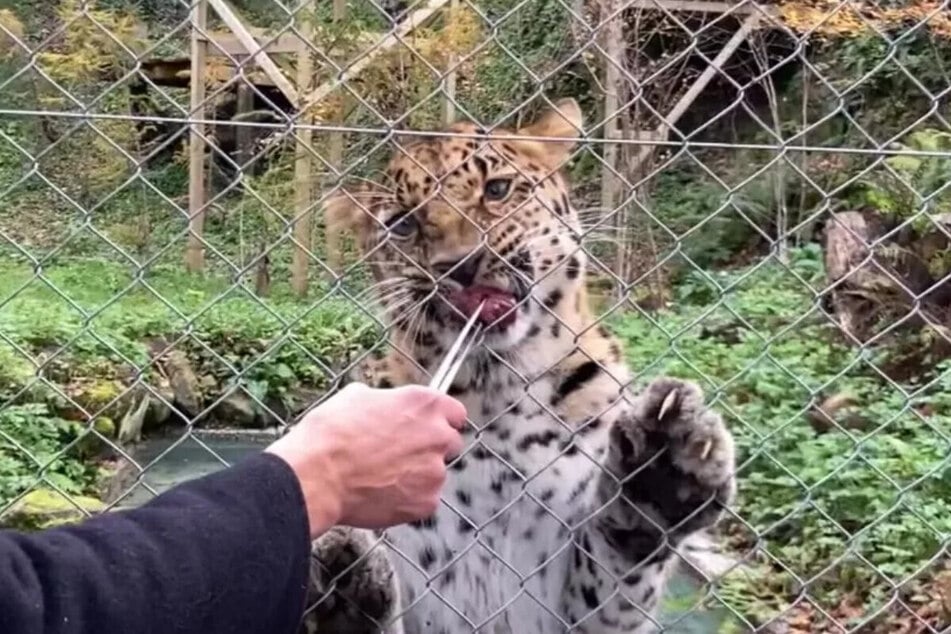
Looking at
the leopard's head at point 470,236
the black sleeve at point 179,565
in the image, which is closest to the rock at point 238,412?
the leopard's head at point 470,236

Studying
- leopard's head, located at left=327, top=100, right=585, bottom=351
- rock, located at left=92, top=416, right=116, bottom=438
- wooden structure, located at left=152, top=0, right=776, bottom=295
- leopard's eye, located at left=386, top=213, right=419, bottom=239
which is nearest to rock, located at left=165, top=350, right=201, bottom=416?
rock, located at left=92, top=416, right=116, bottom=438

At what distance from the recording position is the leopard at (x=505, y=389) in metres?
2.88

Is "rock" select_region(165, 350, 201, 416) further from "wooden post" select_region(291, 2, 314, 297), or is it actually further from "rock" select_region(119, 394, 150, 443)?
"wooden post" select_region(291, 2, 314, 297)

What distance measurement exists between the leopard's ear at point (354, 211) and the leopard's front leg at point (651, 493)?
0.80 meters

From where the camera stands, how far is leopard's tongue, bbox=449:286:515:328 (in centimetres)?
286

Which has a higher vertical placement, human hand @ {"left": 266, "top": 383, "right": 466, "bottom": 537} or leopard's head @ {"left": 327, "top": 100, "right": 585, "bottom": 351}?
human hand @ {"left": 266, "top": 383, "right": 466, "bottom": 537}

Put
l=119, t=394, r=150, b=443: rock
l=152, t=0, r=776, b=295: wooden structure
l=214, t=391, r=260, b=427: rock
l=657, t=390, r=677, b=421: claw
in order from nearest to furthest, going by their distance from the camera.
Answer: l=657, t=390, r=677, b=421: claw → l=152, t=0, r=776, b=295: wooden structure → l=119, t=394, r=150, b=443: rock → l=214, t=391, r=260, b=427: rock

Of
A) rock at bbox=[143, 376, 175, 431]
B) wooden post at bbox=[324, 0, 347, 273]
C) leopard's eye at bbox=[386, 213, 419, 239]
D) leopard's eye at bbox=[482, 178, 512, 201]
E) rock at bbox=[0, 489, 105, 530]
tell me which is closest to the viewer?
leopard's eye at bbox=[386, 213, 419, 239]

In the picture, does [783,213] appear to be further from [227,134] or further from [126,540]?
[126,540]

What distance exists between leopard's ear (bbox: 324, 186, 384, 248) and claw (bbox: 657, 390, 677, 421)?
3.02 feet

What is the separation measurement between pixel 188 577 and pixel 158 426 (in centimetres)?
648

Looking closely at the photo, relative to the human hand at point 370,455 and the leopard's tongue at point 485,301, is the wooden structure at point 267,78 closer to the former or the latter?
the leopard's tongue at point 485,301

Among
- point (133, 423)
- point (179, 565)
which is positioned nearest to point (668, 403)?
point (179, 565)

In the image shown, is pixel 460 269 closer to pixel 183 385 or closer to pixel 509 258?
pixel 509 258
